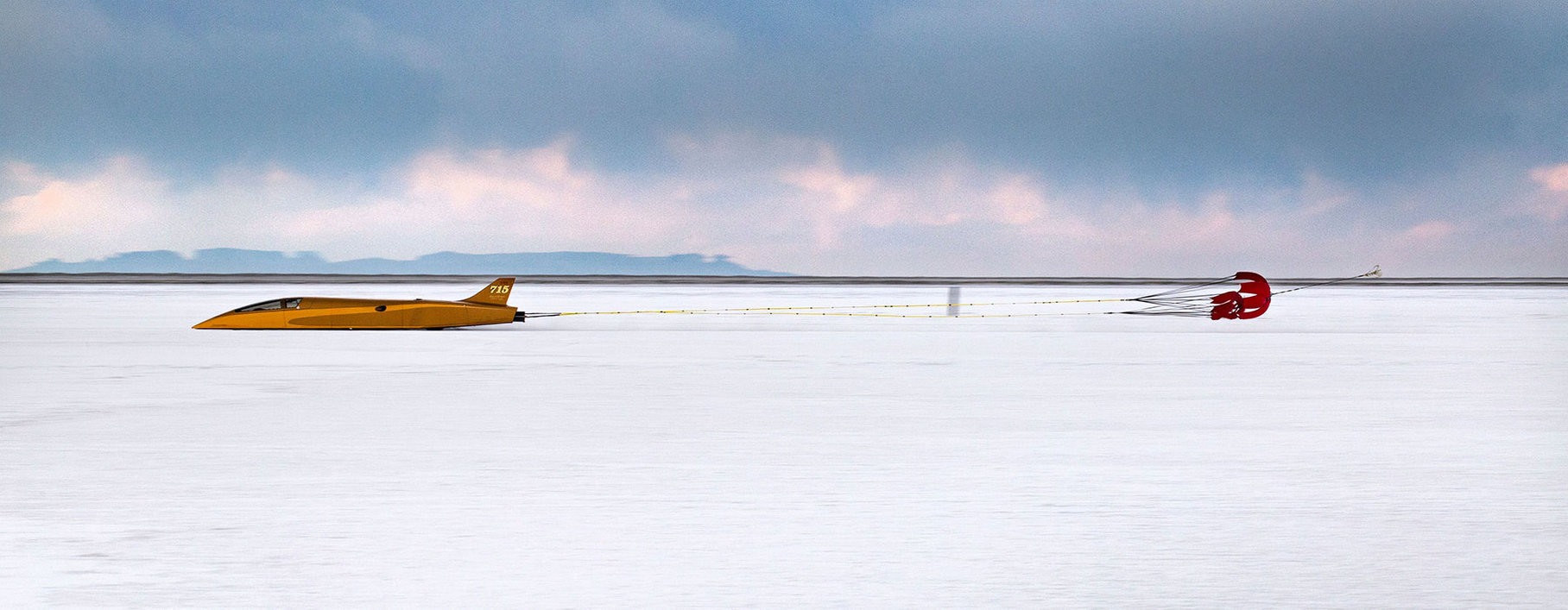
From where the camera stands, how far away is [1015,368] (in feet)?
76.1

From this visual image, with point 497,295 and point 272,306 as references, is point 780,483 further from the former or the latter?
point 272,306

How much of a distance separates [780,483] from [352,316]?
25167mm

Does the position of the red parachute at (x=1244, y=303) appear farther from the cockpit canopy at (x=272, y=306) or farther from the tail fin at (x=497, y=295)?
the cockpit canopy at (x=272, y=306)

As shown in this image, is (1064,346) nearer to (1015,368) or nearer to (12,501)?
(1015,368)

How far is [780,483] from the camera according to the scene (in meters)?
11.0

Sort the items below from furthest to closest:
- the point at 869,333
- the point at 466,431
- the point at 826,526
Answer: the point at 869,333 < the point at 466,431 < the point at 826,526

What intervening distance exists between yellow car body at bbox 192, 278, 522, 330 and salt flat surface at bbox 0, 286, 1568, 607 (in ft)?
30.7

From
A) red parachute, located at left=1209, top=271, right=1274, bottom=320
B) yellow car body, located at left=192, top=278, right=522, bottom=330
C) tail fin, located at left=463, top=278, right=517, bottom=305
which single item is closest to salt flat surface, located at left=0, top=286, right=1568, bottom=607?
yellow car body, located at left=192, top=278, right=522, bottom=330

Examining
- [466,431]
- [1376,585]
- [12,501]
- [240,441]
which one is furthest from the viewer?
[466,431]

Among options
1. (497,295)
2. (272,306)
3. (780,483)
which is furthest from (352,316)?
(780,483)

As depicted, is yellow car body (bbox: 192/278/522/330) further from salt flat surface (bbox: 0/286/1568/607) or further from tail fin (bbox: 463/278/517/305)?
salt flat surface (bbox: 0/286/1568/607)

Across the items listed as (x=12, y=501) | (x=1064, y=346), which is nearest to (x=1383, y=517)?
(x=12, y=501)

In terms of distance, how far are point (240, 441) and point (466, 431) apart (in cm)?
223

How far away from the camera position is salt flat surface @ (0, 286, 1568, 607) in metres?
7.70
